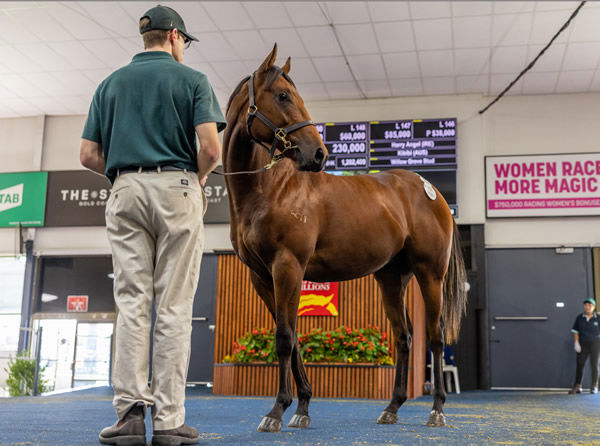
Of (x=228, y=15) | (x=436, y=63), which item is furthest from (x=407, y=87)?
(x=228, y=15)

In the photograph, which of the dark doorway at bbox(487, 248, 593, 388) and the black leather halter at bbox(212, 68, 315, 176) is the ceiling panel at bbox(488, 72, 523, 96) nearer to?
the dark doorway at bbox(487, 248, 593, 388)

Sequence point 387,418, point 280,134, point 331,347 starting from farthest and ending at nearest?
point 331,347 → point 387,418 → point 280,134

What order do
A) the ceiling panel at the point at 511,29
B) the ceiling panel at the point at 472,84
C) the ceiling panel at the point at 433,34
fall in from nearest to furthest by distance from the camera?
the ceiling panel at the point at 511,29 < the ceiling panel at the point at 433,34 < the ceiling panel at the point at 472,84

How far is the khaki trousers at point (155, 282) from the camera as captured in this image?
202cm

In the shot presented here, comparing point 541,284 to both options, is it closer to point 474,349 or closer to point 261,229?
point 474,349

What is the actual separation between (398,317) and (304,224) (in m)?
1.08

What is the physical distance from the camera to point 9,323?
467 inches

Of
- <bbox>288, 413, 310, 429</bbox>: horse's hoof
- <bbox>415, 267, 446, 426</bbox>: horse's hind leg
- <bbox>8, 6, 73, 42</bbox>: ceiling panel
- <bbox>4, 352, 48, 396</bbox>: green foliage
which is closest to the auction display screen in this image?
<bbox>8, 6, 73, 42</bbox>: ceiling panel

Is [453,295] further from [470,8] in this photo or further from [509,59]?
[509,59]

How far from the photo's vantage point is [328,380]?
6.62 metres

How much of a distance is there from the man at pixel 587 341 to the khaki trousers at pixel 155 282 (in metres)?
8.66

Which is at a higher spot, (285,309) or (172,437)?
(285,309)

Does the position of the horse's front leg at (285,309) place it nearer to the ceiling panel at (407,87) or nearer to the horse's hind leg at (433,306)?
the horse's hind leg at (433,306)

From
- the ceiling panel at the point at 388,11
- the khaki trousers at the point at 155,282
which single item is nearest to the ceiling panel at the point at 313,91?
the ceiling panel at the point at 388,11
